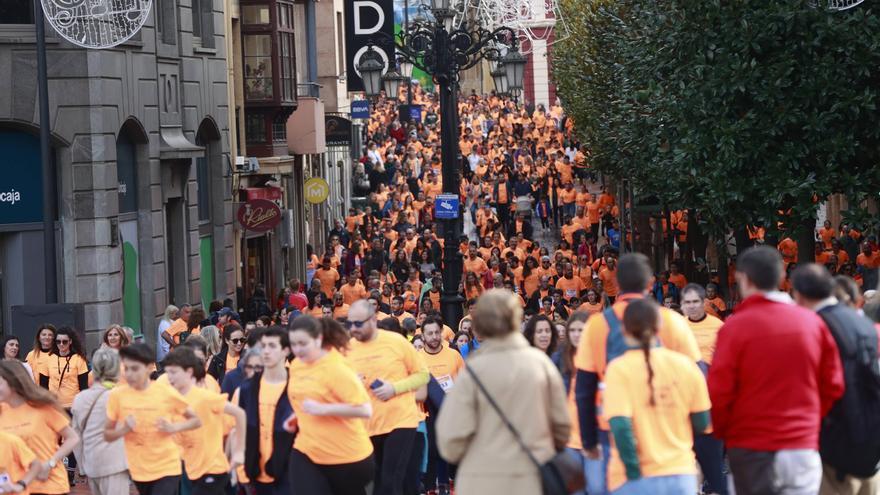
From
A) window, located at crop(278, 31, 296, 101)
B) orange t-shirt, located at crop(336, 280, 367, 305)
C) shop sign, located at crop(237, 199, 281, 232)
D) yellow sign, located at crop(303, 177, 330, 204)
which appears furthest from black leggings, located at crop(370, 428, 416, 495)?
yellow sign, located at crop(303, 177, 330, 204)

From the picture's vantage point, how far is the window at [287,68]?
37.2m

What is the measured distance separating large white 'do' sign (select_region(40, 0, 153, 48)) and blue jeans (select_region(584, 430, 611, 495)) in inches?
402

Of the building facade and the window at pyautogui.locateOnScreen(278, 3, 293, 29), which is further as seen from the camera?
the window at pyautogui.locateOnScreen(278, 3, 293, 29)

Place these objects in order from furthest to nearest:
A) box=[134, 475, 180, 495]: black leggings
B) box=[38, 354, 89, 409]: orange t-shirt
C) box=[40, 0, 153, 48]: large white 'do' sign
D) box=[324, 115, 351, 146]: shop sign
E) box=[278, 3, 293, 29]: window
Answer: box=[324, 115, 351, 146]: shop sign < box=[278, 3, 293, 29]: window < box=[40, 0, 153, 48]: large white 'do' sign < box=[38, 354, 89, 409]: orange t-shirt < box=[134, 475, 180, 495]: black leggings

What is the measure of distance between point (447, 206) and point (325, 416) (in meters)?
14.2

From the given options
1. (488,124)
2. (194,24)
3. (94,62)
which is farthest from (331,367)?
(488,124)

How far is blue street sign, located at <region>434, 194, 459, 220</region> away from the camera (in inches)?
978

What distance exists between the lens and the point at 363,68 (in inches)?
1024

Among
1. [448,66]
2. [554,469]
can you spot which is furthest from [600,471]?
[448,66]

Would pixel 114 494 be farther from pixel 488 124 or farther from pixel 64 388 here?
pixel 488 124

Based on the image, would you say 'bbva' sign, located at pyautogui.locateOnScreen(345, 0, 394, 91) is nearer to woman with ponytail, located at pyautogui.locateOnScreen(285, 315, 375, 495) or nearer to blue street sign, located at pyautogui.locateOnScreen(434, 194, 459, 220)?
blue street sign, located at pyautogui.locateOnScreen(434, 194, 459, 220)

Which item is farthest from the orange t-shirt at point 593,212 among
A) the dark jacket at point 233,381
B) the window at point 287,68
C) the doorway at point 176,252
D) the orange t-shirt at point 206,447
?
the orange t-shirt at point 206,447

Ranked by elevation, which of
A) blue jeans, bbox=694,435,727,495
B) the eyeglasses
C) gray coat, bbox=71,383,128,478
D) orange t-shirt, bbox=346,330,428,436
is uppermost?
the eyeglasses

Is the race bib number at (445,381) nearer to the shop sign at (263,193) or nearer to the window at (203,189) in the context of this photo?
the window at (203,189)
